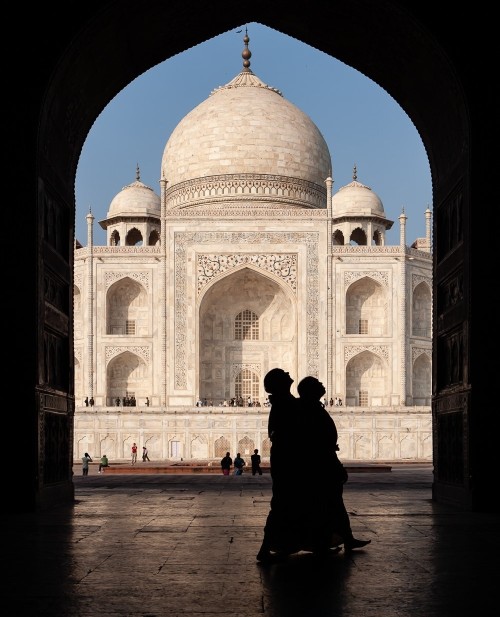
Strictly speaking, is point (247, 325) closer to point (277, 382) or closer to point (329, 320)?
point (329, 320)

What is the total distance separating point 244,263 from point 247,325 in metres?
3.37

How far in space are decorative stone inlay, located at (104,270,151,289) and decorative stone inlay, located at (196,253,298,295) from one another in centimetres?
179

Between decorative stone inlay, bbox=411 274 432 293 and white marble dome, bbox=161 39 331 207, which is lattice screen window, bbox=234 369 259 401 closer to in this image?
decorative stone inlay, bbox=411 274 432 293

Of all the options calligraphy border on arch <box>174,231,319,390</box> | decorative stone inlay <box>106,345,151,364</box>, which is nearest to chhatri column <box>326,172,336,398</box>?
calligraphy border on arch <box>174,231,319,390</box>

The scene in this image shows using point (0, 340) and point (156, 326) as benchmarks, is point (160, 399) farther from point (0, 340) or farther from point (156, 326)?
point (0, 340)

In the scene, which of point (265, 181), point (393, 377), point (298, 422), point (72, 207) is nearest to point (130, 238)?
point (265, 181)

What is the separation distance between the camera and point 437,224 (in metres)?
10.4

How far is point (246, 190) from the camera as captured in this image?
125 ft

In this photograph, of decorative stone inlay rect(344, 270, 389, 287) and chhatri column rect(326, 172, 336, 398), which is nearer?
chhatri column rect(326, 172, 336, 398)

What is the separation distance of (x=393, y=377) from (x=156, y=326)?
27.5 ft

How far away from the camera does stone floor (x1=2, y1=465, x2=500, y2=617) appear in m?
3.94

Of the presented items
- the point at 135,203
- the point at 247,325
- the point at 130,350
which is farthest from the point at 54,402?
the point at 135,203

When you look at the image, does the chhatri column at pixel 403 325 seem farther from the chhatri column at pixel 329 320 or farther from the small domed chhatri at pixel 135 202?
the small domed chhatri at pixel 135 202

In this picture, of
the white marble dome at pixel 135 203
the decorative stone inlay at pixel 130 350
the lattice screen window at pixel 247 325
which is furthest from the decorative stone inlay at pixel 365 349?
the white marble dome at pixel 135 203
